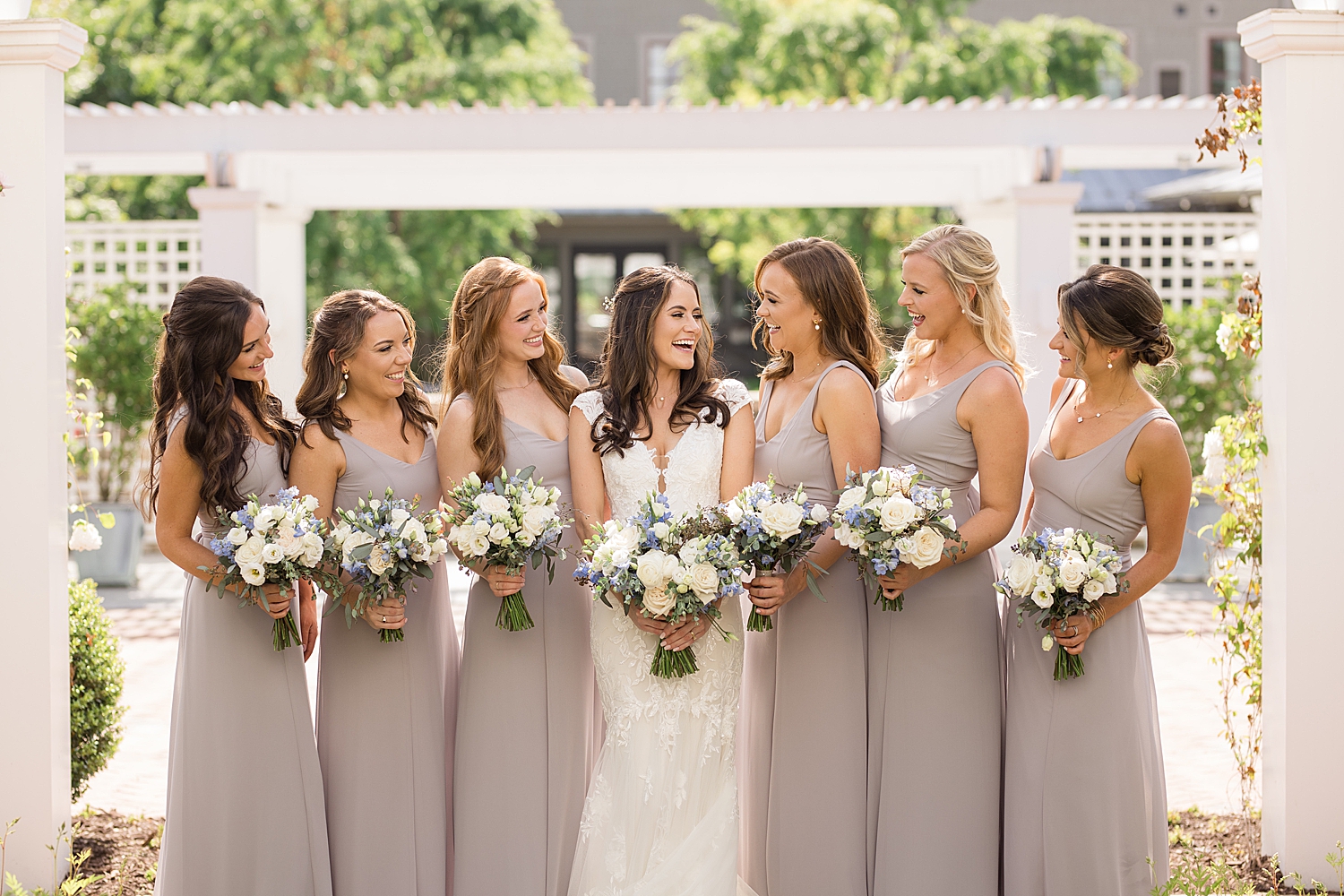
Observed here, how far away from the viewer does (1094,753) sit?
3.77 meters

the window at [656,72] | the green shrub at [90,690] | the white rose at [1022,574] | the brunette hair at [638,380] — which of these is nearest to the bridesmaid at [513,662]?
the brunette hair at [638,380]

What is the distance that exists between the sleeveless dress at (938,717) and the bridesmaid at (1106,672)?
103 mm

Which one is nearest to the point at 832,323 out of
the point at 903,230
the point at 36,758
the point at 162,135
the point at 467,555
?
the point at 467,555

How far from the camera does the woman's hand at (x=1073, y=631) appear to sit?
144 inches

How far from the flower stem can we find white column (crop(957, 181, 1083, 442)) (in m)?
7.43

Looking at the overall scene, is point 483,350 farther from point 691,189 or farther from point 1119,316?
point 691,189

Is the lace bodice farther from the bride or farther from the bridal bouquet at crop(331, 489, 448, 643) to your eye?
the bridal bouquet at crop(331, 489, 448, 643)

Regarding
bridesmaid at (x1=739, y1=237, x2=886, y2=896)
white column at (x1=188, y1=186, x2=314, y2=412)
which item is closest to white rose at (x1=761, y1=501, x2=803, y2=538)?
bridesmaid at (x1=739, y1=237, x2=886, y2=896)

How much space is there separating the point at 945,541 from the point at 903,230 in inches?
590

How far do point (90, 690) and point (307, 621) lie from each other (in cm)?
139

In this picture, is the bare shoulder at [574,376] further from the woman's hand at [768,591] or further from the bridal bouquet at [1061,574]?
the bridal bouquet at [1061,574]

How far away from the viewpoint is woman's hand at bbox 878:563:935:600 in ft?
12.2

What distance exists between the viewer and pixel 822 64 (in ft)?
59.3

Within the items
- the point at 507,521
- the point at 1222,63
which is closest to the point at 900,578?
the point at 507,521
